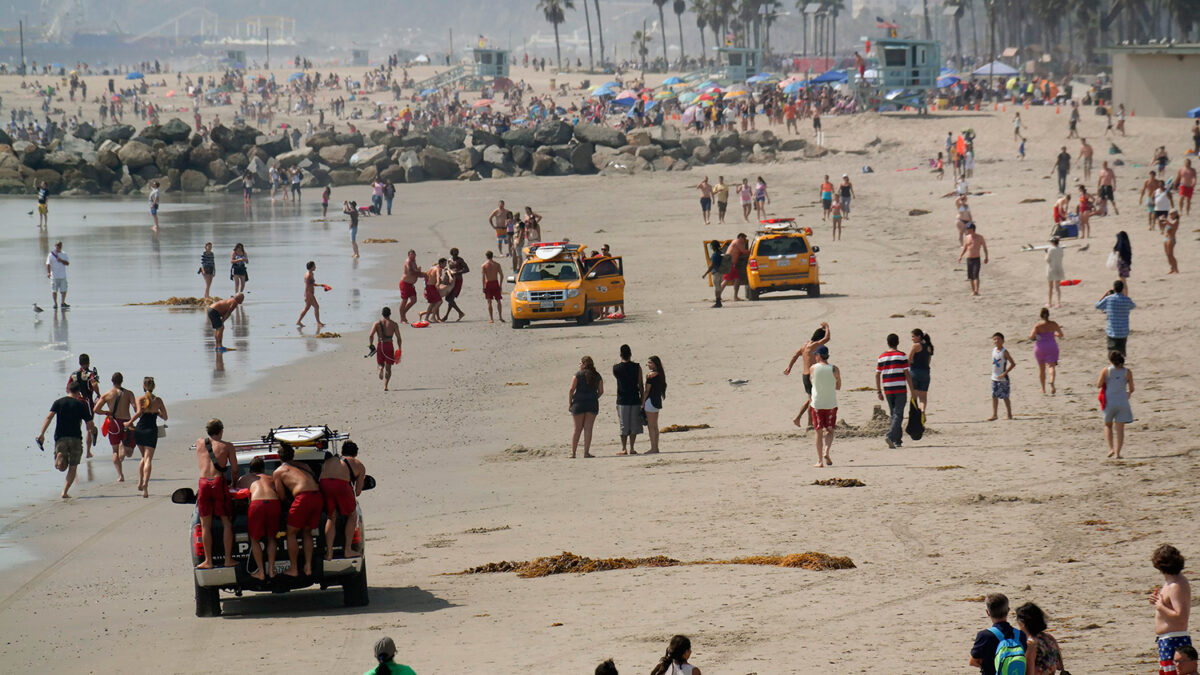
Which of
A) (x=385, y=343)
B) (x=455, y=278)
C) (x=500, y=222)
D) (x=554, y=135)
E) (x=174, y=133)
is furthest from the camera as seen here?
(x=174, y=133)

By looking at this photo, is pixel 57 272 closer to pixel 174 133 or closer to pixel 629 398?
pixel 629 398

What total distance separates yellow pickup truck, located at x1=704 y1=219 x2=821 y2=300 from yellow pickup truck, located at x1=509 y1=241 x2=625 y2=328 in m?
2.53

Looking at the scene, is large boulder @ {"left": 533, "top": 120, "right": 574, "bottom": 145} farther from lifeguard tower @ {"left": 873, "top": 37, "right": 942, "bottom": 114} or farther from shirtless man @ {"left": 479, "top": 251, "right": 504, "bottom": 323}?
shirtless man @ {"left": 479, "top": 251, "right": 504, "bottom": 323}

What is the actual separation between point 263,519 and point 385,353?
11838mm

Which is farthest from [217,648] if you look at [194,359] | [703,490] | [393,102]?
[393,102]

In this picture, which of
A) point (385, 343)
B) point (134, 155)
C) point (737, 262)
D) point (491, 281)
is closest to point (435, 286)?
point (491, 281)

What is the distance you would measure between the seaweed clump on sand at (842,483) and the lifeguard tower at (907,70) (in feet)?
197

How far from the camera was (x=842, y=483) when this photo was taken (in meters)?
15.2

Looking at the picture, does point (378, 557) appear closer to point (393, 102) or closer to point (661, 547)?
point (661, 547)

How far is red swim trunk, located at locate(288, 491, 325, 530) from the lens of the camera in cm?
1113

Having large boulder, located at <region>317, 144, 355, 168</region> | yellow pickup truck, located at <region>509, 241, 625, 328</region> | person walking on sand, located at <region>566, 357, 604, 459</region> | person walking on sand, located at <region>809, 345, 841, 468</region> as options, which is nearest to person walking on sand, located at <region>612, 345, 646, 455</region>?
person walking on sand, located at <region>566, 357, 604, 459</region>

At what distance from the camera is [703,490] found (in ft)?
50.9

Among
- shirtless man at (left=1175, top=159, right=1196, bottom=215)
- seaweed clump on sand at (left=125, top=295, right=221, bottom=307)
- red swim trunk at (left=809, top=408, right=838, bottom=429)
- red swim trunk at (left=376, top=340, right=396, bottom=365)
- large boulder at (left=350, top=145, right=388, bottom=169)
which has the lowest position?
red swim trunk at (left=809, top=408, right=838, bottom=429)

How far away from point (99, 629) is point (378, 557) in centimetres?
291
